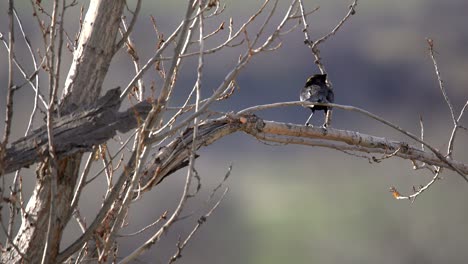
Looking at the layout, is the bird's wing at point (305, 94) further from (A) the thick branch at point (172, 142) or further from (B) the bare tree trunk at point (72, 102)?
(B) the bare tree trunk at point (72, 102)

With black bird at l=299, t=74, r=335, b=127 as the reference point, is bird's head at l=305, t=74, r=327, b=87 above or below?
above

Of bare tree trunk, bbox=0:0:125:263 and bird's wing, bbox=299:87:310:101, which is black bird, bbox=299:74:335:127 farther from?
bare tree trunk, bbox=0:0:125:263

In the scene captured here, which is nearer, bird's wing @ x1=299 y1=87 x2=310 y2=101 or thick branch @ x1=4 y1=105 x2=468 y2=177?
thick branch @ x1=4 y1=105 x2=468 y2=177

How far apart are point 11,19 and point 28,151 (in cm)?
63

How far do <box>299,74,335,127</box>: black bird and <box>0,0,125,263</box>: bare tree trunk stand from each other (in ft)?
9.69

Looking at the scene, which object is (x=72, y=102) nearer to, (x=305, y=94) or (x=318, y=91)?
(x=318, y=91)

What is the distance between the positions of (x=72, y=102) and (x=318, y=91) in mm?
3230

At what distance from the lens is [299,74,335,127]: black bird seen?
633cm

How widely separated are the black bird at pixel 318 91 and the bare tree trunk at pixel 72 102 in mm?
2953

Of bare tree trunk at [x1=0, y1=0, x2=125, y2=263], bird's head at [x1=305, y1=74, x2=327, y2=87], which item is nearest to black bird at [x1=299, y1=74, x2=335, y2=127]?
bird's head at [x1=305, y1=74, x2=327, y2=87]

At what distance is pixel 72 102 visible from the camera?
3.51 metres

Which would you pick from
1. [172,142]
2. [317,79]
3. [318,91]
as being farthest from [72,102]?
[317,79]

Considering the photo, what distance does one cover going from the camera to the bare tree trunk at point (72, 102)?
3342mm

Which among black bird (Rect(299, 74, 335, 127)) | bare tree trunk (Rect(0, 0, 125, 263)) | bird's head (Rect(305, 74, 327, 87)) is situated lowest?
bare tree trunk (Rect(0, 0, 125, 263))
